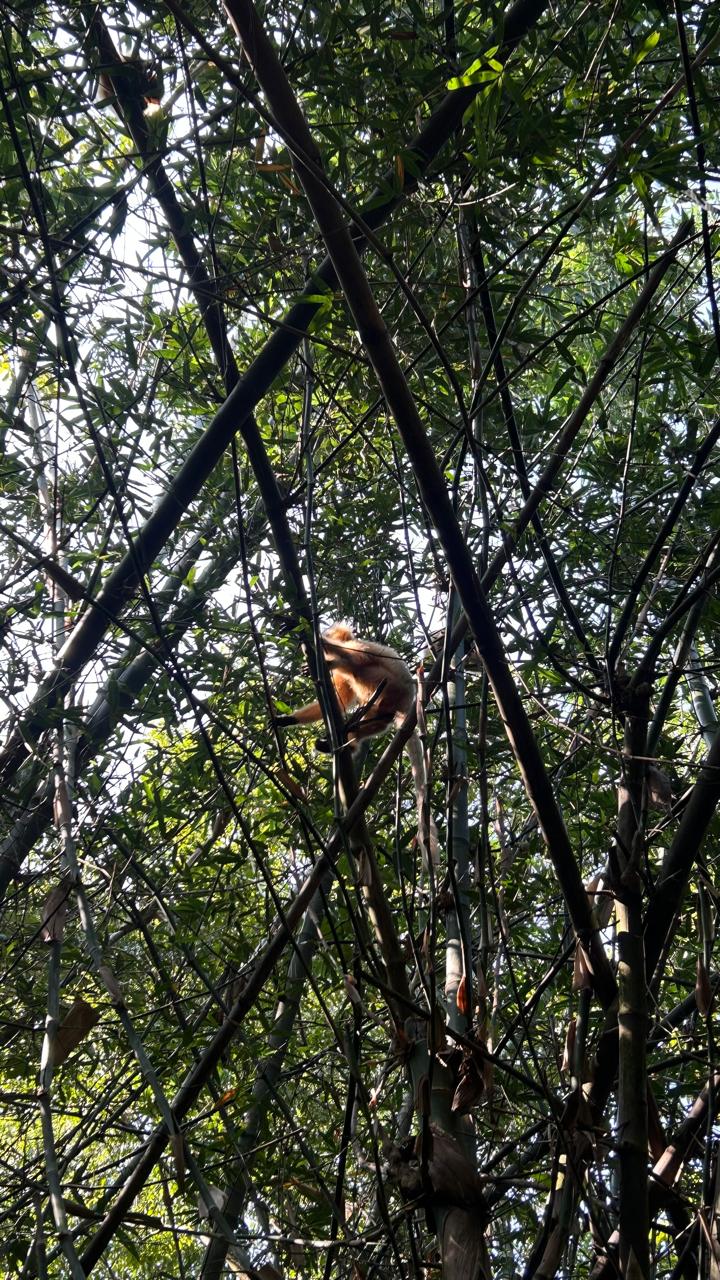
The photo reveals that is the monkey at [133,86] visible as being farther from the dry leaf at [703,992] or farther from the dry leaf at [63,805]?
the dry leaf at [703,992]

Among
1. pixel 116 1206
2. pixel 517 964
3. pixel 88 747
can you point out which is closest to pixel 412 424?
pixel 116 1206

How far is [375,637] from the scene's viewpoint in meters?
4.05

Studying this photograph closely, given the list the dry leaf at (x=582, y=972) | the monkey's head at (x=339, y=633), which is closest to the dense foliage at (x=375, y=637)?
the dry leaf at (x=582, y=972)

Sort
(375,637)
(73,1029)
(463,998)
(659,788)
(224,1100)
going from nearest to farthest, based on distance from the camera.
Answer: (463,998) → (73,1029) → (224,1100) → (659,788) → (375,637)

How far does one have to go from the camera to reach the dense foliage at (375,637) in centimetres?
165

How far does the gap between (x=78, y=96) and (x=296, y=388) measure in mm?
1086

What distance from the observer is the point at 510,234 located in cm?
286

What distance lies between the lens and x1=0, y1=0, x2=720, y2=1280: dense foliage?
1.65 m

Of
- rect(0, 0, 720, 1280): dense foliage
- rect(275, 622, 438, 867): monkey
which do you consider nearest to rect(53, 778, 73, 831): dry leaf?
rect(0, 0, 720, 1280): dense foliage

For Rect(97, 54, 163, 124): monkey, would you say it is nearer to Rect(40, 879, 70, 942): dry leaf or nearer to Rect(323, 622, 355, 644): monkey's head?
Rect(40, 879, 70, 942): dry leaf

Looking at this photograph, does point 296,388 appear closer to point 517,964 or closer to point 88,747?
point 88,747

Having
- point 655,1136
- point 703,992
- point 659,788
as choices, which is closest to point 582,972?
point 703,992

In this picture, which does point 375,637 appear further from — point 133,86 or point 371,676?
point 133,86

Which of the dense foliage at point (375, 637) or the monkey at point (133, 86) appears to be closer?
the dense foliage at point (375, 637)
